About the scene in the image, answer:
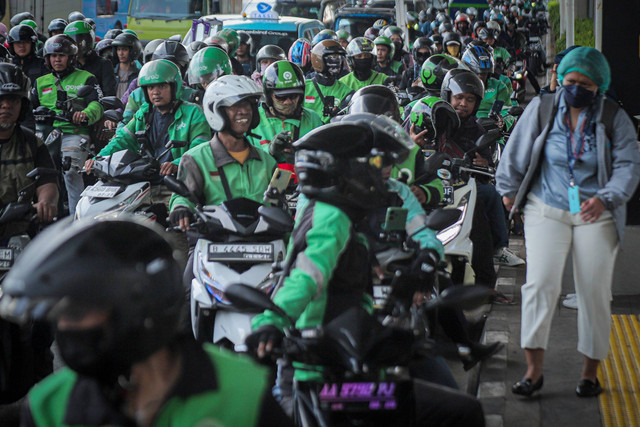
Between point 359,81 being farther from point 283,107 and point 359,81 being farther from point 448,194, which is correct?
point 448,194

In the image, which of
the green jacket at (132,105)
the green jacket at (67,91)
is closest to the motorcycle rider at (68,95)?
the green jacket at (67,91)

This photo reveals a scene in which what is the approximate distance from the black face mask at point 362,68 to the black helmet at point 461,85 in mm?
4403

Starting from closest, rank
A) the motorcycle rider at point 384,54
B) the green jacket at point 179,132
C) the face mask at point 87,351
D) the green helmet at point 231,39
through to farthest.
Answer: the face mask at point 87,351, the green jacket at point 179,132, the green helmet at point 231,39, the motorcycle rider at point 384,54

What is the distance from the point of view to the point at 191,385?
2369mm

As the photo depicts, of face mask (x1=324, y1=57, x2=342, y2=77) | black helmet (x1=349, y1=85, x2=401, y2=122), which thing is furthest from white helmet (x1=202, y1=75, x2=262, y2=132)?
face mask (x1=324, y1=57, x2=342, y2=77)

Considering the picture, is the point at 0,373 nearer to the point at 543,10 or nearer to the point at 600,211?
the point at 600,211

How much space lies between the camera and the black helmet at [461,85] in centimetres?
878

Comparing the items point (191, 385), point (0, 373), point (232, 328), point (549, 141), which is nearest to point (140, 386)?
point (191, 385)

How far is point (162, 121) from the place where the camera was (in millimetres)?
8453

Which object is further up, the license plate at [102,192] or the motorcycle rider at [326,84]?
the motorcycle rider at [326,84]

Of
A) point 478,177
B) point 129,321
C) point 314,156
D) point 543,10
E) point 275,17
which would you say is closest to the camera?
point 129,321

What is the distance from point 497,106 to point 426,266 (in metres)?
7.86

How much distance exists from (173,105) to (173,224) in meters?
2.62

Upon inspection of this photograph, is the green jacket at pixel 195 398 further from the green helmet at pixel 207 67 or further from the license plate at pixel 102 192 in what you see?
the green helmet at pixel 207 67
